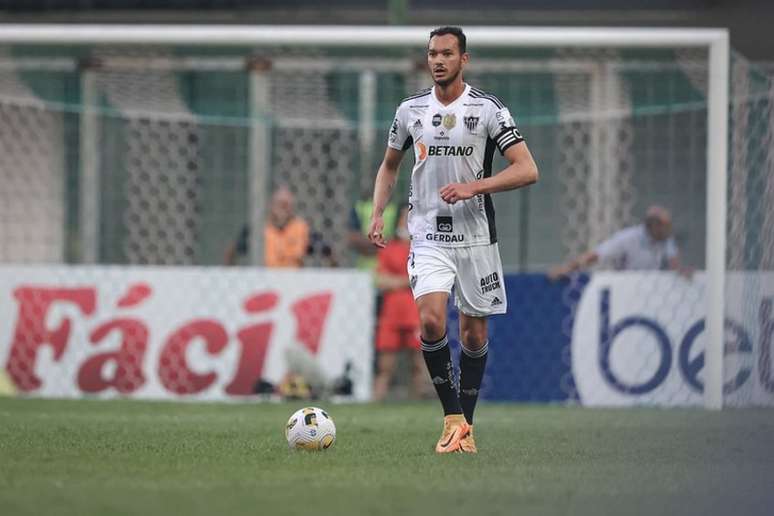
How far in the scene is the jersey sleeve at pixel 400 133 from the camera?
7781mm

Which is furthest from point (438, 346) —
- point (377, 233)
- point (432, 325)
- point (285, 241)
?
point (285, 241)

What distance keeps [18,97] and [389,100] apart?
391 centimetres

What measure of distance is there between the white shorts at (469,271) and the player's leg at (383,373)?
5819 mm

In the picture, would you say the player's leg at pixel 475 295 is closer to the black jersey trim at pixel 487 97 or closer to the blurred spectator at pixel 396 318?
the black jersey trim at pixel 487 97

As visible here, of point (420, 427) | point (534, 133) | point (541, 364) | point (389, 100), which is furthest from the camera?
point (534, 133)

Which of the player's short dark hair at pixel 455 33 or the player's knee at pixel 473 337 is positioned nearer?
the player's short dark hair at pixel 455 33

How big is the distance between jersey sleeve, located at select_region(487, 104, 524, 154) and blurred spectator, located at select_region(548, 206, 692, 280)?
5957 millimetres

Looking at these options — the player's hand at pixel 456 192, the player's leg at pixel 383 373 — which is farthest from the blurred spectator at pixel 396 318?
the player's hand at pixel 456 192

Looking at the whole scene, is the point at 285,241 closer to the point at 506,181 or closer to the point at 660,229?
the point at 660,229

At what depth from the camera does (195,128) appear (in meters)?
16.2

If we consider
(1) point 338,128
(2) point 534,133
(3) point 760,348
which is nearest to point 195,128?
(1) point 338,128

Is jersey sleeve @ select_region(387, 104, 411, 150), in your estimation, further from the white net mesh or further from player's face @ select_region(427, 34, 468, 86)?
the white net mesh

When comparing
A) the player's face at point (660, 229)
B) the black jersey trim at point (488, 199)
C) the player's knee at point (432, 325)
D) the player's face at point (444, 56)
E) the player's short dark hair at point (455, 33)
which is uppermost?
the player's short dark hair at point (455, 33)

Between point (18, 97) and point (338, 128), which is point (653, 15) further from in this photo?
point (18, 97)
